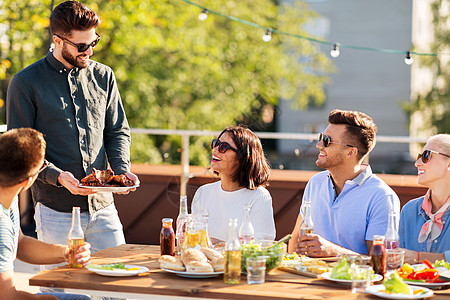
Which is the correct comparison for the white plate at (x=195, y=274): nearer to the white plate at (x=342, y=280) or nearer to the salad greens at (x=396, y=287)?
the white plate at (x=342, y=280)

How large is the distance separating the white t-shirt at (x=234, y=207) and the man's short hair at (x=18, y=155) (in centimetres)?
105

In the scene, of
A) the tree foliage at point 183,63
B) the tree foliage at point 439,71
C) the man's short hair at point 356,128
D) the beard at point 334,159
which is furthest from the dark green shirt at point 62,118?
the tree foliage at point 439,71

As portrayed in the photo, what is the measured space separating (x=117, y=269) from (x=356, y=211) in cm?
132

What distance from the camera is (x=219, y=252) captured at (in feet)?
8.94

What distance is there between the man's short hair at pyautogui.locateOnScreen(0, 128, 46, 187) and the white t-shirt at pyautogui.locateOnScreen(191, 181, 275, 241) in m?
1.05

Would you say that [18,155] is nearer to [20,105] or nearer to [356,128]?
[20,105]

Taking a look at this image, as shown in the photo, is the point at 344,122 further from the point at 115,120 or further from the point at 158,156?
the point at 158,156

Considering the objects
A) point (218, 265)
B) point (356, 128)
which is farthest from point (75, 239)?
point (356, 128)

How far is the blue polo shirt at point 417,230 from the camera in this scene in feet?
10.3

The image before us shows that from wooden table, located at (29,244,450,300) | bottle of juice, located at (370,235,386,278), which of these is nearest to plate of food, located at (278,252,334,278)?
wooden table, located at (29,244,450,300)

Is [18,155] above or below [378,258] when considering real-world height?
above

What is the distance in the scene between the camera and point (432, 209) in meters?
3.24

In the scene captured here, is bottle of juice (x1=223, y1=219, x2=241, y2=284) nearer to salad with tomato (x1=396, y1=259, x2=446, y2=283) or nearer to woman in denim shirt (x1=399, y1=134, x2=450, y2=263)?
salad with tomato (x1=396, y1=259, x2=446, y2=283)

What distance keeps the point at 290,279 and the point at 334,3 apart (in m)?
28.2
